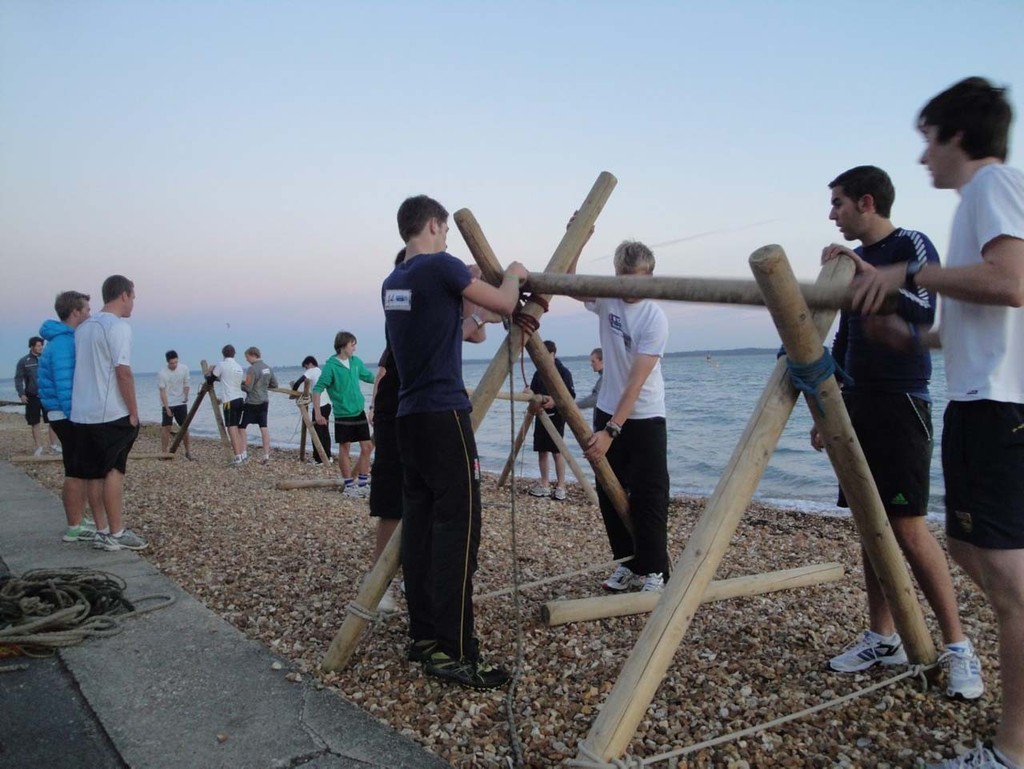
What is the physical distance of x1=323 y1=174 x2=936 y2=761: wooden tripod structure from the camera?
87.0 inches

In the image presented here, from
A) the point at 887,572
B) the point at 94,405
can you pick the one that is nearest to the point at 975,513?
the point at 887,572

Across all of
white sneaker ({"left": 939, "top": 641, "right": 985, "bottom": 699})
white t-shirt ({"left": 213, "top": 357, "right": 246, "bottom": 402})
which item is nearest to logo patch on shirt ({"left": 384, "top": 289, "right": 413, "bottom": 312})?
white sneaker ({"left": 939, "top": 641, "right": 985, "bottom": 699})

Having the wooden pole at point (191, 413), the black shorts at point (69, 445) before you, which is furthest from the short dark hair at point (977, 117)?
the wooden pole at point (191, 413)

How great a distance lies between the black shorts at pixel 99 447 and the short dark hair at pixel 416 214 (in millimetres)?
3587

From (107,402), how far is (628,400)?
418cm

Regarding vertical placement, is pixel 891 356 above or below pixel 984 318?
below

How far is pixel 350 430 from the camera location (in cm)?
1004

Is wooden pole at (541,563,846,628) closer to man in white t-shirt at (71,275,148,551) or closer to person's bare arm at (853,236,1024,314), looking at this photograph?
person's bare arm at (853,236,1024,314)

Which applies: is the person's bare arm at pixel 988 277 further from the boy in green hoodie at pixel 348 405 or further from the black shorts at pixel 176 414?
the black shorts at pixel 176 414

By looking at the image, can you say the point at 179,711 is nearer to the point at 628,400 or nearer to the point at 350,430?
the point at 628,400

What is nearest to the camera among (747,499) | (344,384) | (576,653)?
(747,499)

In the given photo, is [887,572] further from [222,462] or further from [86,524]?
[222,462]

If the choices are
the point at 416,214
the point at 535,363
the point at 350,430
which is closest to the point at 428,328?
the point at 416,214

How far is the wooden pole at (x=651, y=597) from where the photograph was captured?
3.82 m
